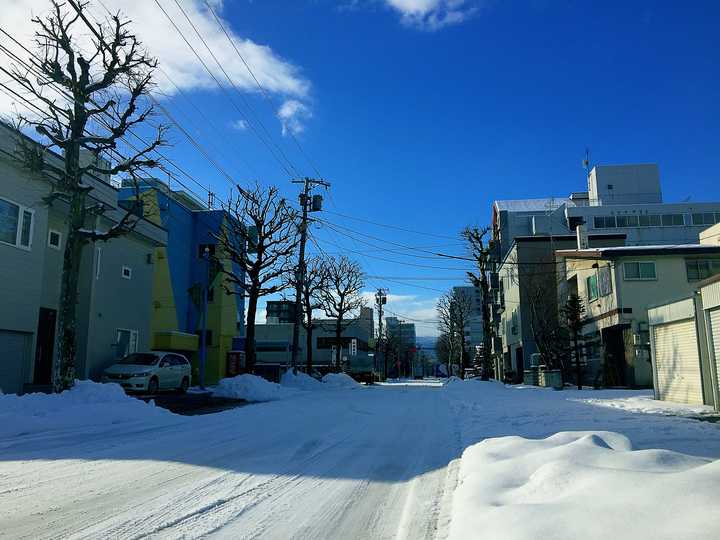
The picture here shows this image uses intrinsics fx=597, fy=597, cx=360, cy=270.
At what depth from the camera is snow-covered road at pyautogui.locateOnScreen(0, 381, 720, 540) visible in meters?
4.67

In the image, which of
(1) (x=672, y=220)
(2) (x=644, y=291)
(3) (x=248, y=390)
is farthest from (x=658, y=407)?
(1) (x=672, y=220)

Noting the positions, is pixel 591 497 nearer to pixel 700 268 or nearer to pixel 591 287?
pixel 700 268

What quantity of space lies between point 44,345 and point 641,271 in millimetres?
26828

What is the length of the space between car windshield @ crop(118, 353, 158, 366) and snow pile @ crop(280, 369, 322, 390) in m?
11.4

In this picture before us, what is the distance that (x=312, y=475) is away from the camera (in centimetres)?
752

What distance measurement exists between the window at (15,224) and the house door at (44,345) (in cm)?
342

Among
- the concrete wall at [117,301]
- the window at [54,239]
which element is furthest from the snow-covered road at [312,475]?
the concrete wall at [117,301]

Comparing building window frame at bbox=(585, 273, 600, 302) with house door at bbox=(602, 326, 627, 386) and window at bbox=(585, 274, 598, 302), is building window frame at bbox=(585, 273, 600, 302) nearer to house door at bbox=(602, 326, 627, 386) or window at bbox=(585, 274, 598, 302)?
window at bbox=(585, 274, 598, 302)

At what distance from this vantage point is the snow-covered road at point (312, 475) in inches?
184

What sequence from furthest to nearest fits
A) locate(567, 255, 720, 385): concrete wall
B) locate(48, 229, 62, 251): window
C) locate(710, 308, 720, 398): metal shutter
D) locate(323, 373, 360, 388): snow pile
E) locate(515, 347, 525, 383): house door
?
locate(515, 347, 525, 383): house door → locate(323, 373, 360, 388): snow pile → locate(567, 255, 720, 385): concrete wall → locate(48, 229, 62, 251): window → locate(710, 308, 720, 398): metal shutter

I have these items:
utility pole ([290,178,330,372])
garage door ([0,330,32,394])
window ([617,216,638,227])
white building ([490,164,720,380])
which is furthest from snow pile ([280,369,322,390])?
window ([617,216,638,227])

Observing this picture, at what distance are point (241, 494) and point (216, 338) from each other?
31413 mm

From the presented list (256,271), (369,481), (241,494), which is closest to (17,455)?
(241,494)

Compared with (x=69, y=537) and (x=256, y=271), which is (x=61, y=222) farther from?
(x=69, y=537)
